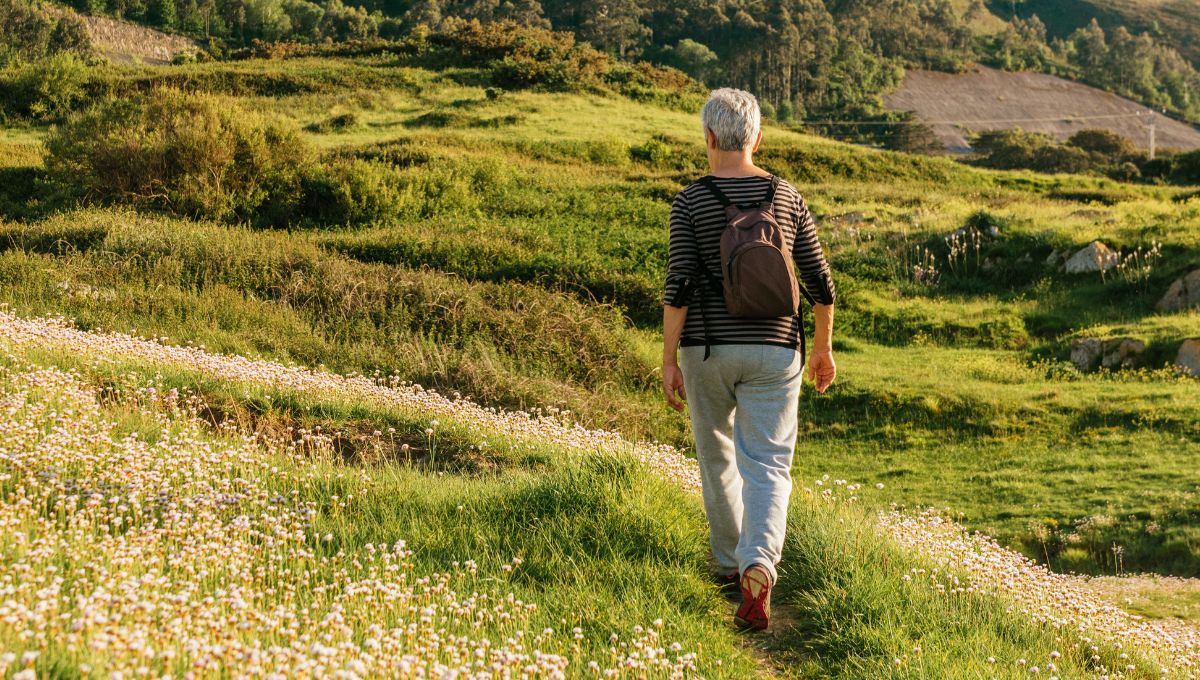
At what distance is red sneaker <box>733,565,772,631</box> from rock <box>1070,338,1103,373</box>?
46.9 feet

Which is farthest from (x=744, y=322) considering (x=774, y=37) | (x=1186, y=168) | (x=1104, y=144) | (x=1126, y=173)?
(x=774, y=37)

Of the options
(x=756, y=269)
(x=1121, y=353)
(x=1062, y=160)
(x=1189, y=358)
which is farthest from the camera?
(x=1062, y=160)

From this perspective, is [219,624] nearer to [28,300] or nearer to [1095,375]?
[28,300]

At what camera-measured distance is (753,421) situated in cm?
493

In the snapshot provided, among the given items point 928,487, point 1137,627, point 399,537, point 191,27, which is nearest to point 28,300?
point 399,537

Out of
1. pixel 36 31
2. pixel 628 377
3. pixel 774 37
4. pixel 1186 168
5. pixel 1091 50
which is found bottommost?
pixel 628 377

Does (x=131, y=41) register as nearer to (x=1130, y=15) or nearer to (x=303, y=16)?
(x=303, y=16)

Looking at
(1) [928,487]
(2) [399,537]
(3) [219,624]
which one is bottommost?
(1) [928,487]

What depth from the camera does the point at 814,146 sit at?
150 feet

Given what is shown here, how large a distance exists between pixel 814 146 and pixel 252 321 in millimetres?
35216

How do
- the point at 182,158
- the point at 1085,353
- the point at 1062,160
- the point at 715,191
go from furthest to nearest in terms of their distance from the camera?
the point at 1062,160
the point at 182,158
the point at 1085,353
the point at 715,191

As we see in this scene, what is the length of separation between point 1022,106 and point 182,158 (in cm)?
10571

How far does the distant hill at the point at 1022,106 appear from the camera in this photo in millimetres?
102688

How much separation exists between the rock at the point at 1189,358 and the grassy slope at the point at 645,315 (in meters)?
0.35
